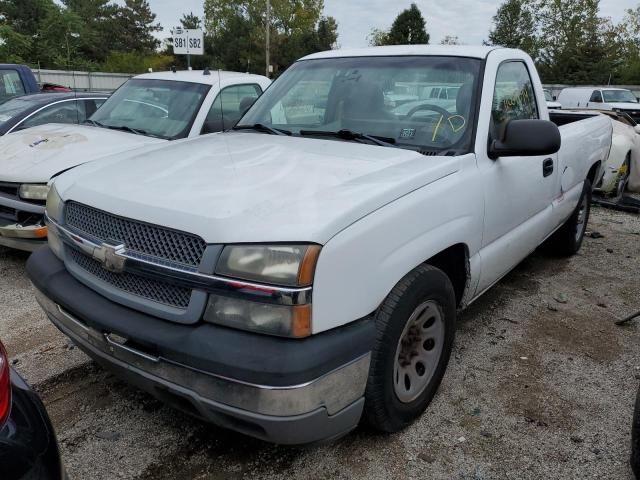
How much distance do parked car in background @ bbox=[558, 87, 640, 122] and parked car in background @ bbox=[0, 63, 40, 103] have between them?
21.1 m

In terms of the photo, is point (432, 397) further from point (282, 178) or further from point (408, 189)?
point (282, 178)

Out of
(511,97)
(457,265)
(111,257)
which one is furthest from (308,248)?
(511,97)

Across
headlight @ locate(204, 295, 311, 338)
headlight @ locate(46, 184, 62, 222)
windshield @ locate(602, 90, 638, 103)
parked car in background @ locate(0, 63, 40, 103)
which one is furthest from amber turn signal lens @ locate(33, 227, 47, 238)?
windshield @ locate(602, 90, 638, 103)

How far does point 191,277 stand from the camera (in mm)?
1961

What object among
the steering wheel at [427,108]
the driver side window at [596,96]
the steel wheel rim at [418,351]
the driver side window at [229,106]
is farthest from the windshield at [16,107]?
the driver side window at [596,96]

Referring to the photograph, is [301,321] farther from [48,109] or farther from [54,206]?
[48,109]

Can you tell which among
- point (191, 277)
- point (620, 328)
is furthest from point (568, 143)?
point (191, 277)

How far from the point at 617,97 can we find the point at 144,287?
26.5 m

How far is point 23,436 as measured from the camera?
143cm

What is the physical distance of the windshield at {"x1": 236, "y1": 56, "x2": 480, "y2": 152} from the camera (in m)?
2.97

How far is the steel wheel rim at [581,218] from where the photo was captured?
5198mm

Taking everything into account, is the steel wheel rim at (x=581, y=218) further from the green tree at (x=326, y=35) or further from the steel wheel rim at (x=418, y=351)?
the green tree at (x=326, y=35)

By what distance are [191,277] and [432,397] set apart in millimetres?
1470

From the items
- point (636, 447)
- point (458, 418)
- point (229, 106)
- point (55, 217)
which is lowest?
point (458, 418)
